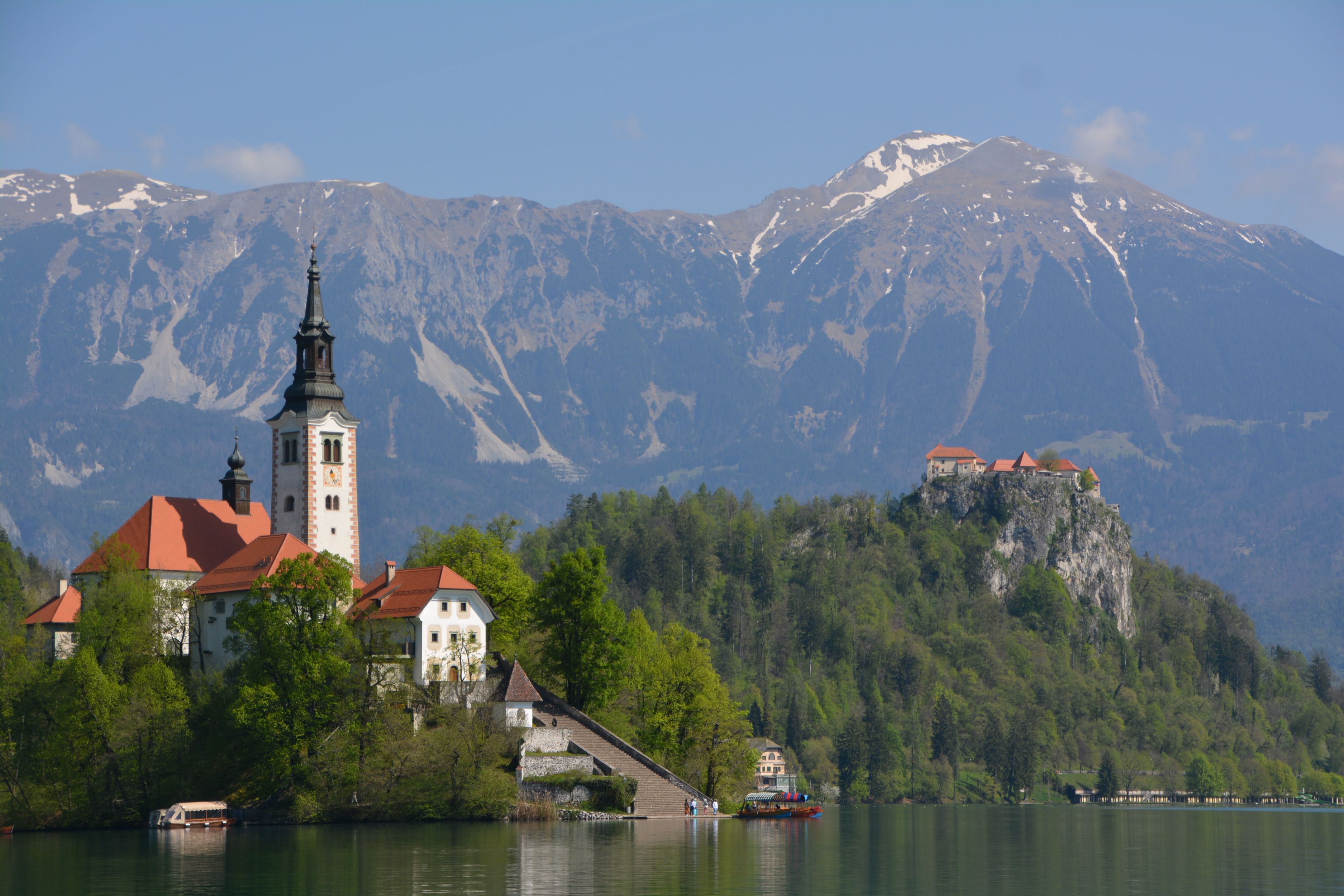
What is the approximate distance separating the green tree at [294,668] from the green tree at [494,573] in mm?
16179

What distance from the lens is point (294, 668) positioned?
96250 millimetres

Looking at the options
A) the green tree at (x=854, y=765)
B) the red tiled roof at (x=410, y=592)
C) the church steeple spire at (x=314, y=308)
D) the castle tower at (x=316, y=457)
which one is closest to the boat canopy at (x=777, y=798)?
the red tiled roof at (x=410, y=592)

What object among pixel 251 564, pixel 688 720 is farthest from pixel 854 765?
pixel 251 564

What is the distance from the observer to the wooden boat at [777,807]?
11325 centimetres

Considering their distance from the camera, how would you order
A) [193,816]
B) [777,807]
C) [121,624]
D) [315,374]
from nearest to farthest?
[193,816]
[121,624]
[777,807]
[315,374]

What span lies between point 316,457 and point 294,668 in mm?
26215

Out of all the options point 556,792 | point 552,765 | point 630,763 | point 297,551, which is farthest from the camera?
point 297,551

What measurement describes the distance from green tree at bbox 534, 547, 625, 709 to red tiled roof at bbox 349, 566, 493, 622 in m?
4.22

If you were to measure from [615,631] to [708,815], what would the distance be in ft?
41.8

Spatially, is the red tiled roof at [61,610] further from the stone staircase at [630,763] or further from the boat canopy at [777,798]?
the boat canopy at [777,798]

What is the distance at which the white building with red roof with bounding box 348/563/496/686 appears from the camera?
4178 inches

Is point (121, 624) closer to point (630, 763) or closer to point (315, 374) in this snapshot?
point (315, 374)

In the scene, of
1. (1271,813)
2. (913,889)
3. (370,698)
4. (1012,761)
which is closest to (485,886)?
(913,889)

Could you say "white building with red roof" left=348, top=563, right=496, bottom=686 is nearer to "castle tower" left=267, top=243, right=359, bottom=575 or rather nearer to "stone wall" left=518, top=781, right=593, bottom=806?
"stone wall" left=518, top=781, right=593, bottom=806
